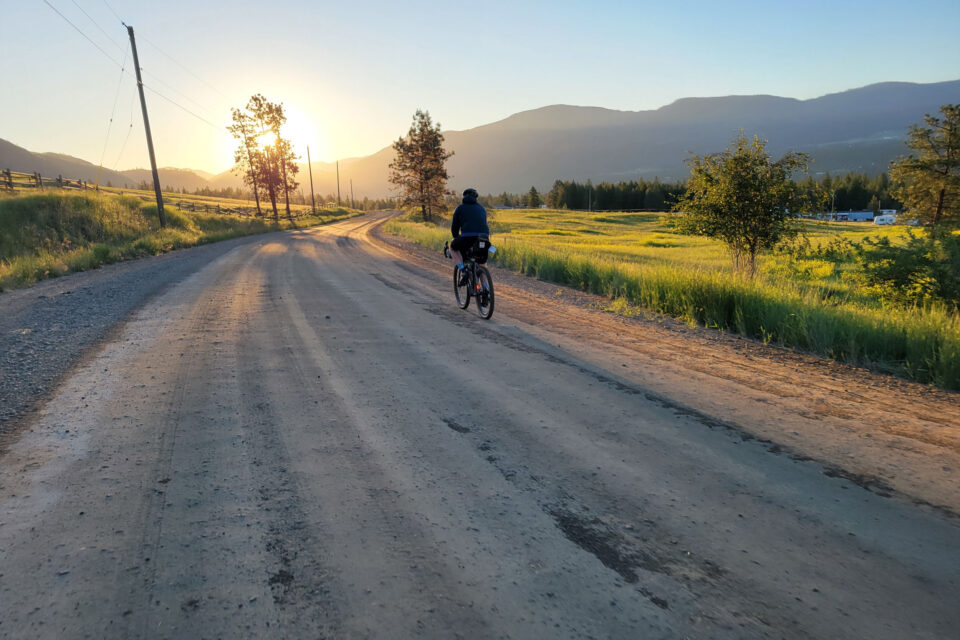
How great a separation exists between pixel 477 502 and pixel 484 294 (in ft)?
17.3

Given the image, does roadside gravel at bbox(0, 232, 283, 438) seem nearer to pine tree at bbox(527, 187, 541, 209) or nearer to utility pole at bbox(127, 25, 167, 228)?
utility pole at bbox(127, 25, 167, 228)

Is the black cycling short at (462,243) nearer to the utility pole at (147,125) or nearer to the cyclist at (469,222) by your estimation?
the cyclist at (469,222)

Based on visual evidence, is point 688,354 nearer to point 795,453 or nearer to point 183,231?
point 795,453

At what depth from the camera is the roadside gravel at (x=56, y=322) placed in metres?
4.40

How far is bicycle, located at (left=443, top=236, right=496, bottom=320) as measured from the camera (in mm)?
7664

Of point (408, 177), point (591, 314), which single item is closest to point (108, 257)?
point (591, 314)

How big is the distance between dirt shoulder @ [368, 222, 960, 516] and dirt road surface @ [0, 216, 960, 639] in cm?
3

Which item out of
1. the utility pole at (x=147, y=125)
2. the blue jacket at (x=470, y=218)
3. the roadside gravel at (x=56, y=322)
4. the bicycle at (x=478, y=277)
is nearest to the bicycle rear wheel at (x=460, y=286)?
the bicycle at (x=478, y=277)

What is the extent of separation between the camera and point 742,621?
186 cm

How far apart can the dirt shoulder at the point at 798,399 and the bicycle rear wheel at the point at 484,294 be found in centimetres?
53

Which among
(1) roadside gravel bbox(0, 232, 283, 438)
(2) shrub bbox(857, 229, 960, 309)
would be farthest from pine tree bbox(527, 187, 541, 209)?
(2) shrub bbox(857, 229, 960, 309)

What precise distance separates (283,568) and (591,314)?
6792mm

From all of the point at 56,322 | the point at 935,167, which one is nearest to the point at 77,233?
the point at 56,322

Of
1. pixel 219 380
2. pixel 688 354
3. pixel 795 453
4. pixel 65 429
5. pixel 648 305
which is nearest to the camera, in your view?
pixel 795 453
